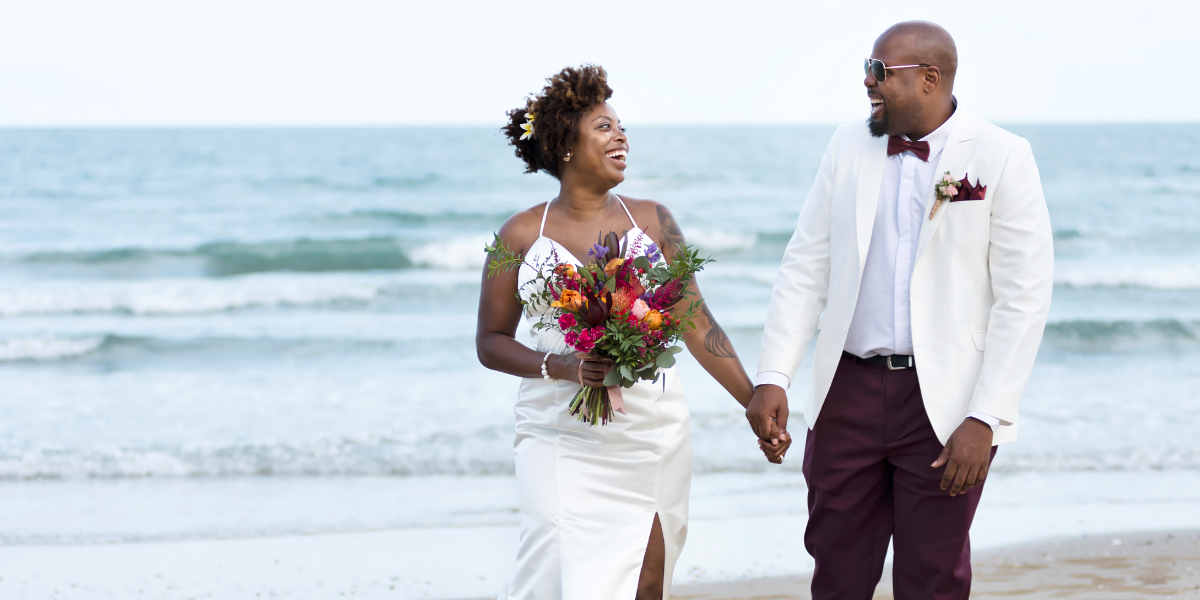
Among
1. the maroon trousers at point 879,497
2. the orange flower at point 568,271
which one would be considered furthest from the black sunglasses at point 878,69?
the orange flower at point 568,271

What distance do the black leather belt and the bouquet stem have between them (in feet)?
2.81

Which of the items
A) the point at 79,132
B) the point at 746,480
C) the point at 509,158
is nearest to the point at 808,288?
the point at 746,480

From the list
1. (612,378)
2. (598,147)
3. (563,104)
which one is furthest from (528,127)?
(612,378)

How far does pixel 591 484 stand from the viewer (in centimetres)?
Result: 334

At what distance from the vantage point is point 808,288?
317 cm

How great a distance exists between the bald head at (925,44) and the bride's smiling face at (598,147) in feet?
3.21

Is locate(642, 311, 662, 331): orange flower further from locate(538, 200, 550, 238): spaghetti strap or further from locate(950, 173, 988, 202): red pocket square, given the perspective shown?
locate(950, 173, 988, 202): red pocket square

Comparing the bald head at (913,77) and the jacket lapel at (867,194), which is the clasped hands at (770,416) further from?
the bald head at (913,77)

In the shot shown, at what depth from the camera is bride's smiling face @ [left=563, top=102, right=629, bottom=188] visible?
11.1ft

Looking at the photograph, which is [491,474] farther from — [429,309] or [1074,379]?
[429,309]

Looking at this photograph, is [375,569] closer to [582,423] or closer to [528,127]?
[582,423]

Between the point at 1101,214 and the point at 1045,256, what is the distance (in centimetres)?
2059

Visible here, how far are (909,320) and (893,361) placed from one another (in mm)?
138

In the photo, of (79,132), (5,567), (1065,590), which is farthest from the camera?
(79,132)
